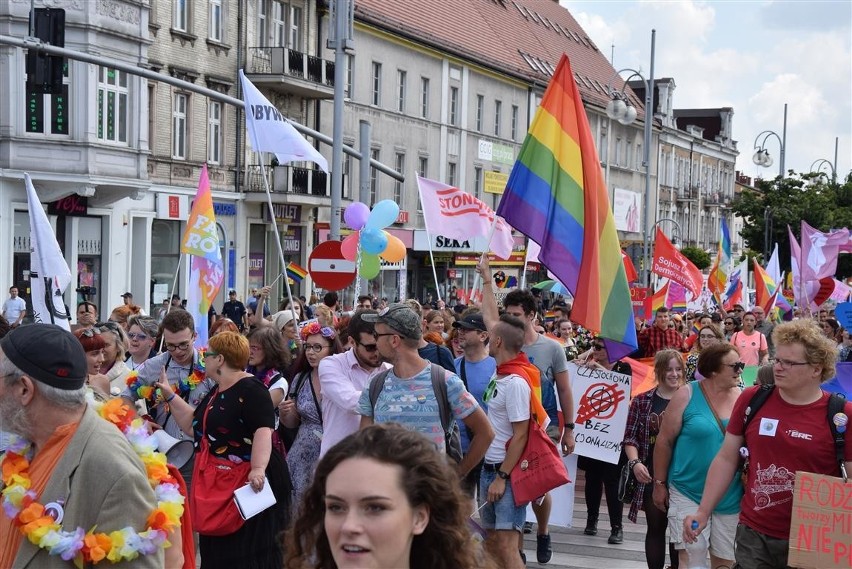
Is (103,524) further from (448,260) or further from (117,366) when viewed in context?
(448,260)

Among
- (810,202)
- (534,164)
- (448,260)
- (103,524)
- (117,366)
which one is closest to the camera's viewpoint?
(103,524)

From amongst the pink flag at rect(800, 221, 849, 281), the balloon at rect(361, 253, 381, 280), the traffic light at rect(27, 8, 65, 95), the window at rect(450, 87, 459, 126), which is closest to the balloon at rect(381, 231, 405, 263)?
the balloon at rect(361, 253, 381, 280)

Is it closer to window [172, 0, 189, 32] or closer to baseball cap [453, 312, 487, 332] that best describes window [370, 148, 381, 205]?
window [172, 0, 189, 32]

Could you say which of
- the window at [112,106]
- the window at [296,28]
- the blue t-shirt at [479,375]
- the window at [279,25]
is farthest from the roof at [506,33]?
the blue t-shirt at [479,375]

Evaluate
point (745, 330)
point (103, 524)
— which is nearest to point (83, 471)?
point (103, 524)

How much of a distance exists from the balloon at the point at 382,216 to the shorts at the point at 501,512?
7.26m

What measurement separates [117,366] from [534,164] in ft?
12.2

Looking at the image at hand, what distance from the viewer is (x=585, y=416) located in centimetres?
1034

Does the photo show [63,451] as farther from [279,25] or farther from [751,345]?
[279,25]

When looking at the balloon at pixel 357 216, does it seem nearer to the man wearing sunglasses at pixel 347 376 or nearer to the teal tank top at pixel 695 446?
the man wearing sunglasses at pixel 347 376

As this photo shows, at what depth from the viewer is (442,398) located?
640 centimetres

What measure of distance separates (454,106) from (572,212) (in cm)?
3771

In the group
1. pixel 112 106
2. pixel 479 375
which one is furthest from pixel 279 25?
pixel 479 375

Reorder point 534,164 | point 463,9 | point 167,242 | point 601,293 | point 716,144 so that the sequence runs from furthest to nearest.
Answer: point 716,144 < point 463,9 < point 167,242 < point 534,164 < point 601,293
